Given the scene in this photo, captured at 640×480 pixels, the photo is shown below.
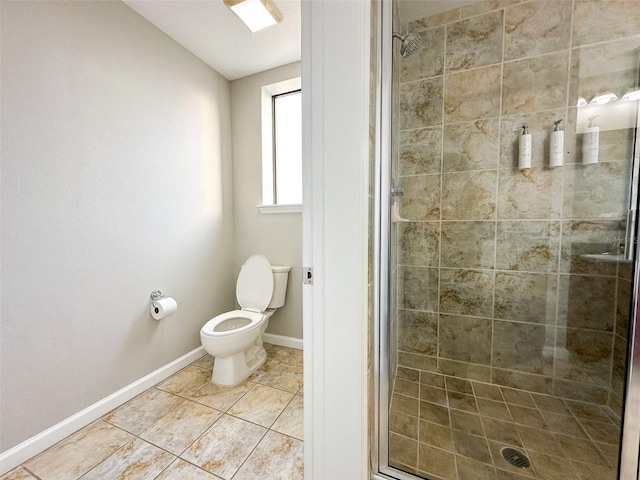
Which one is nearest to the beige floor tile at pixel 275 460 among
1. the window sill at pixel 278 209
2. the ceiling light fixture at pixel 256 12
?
the window sill at pixel 278 209

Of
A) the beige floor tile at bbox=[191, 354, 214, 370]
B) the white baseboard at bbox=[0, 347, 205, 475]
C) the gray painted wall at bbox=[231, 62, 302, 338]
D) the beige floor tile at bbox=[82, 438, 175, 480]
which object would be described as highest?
the gray painted wall at bbox=[231, 62, 302, 338]

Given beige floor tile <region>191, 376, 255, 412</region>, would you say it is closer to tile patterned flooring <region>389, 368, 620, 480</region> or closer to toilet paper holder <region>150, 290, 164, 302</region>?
toilet paper holder <region>150, 290, 164, 302</region>

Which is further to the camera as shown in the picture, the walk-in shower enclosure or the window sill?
the window sill

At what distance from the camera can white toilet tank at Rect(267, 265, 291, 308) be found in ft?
6.88

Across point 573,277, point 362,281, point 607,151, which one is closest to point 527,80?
point 607,151

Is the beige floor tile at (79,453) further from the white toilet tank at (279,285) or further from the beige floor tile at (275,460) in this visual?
the white toilet tank at (279,285)

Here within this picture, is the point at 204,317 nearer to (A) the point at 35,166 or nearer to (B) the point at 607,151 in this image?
(A) the point at 35,166

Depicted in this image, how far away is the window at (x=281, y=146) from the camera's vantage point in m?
2.25

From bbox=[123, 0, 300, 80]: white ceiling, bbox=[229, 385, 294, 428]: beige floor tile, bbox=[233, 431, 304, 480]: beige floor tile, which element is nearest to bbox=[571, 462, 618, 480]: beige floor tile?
bbox=[233, 431, 304, 480]: beige floor tile

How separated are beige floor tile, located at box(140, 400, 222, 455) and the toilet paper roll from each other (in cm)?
55

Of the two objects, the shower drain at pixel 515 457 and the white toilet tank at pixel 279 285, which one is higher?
Result: the white toilet tank at pixel 279 285

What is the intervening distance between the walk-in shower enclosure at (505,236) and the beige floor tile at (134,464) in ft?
3.15

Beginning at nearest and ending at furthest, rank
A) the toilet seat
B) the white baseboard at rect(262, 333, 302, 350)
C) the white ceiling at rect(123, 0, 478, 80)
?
the white ceiling at rect(123, 0, 478, 80)
the toilet seat
the white baseboard at rect(262, 333, 302, 350)

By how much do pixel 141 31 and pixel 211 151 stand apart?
809mm
